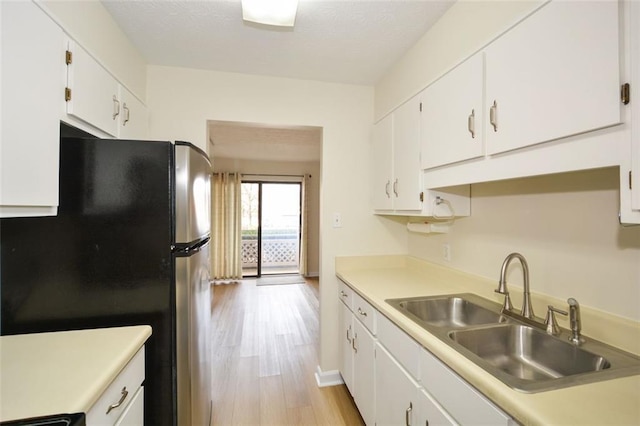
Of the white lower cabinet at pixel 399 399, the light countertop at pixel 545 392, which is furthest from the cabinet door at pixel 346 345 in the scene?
the white lower cabinet at pixel 399 399

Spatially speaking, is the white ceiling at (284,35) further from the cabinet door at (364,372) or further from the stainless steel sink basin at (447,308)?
the cabinet door at (364,372)

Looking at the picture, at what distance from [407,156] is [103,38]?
182 cm

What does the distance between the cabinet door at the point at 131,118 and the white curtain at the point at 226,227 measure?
3596mm

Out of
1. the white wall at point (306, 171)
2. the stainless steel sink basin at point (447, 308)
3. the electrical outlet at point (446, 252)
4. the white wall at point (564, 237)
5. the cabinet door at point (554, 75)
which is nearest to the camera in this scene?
the cabinet door at point (554, 75)

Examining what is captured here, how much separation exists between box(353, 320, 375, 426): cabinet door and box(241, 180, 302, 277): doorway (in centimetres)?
429

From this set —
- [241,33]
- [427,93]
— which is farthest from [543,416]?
[241,33]

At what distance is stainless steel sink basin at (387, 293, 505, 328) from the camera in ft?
4.90

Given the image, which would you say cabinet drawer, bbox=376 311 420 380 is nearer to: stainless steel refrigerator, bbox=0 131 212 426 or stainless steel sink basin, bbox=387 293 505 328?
stainless steel sink basin, bbox=387 293 505 328

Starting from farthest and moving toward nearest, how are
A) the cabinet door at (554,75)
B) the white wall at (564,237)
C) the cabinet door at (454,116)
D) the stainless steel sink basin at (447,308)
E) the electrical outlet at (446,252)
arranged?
the electrical outlet at (446,252) < the stainless steel sink basin at (447,308) < the cabinet door at (454,116) < the white wall at (564,237) < the cabinet door at (554,75)

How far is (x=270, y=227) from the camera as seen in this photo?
602 cm

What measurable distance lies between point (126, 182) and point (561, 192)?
1.89 meters

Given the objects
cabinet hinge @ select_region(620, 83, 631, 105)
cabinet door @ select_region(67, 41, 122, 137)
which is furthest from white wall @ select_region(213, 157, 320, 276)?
cabinet hinge @ select_region(620, 83, 631, 105)

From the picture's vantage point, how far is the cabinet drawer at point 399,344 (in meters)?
1.17

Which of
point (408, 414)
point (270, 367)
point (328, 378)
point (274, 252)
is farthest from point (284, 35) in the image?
point (274, 252)
